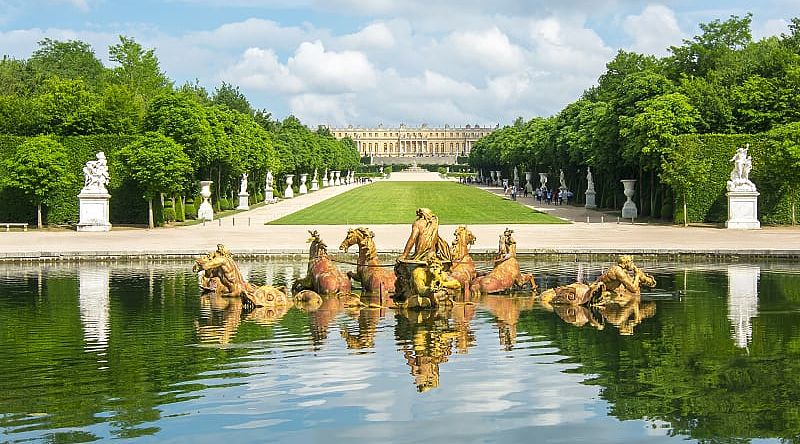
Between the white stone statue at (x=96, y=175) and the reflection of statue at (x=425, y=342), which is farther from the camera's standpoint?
the white stone statue at (x=96, y=175)

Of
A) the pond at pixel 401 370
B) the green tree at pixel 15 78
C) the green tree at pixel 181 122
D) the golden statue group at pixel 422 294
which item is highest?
the green tree at pixel 15 78

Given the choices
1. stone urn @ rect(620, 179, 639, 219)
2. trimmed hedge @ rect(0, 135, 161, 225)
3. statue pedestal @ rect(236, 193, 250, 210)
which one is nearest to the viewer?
trimmed hedge @ rect(0, 135, 161, 225)

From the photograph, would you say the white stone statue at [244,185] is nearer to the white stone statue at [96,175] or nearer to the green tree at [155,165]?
the green tree at [155,165]

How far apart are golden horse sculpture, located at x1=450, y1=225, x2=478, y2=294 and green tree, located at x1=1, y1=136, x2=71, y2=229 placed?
24.9m

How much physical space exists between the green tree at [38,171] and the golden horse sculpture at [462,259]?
2487cm

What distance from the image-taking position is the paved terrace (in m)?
26.5

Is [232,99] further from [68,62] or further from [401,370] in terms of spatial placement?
[401,370]

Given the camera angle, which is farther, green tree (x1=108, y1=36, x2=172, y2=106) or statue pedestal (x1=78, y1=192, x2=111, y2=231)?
green tree (x1=108, y1=36, x2=172, y2=106)

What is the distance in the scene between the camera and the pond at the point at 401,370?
A: 9797mm

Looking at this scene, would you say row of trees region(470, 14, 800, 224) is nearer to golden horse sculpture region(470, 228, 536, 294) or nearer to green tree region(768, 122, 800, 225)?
A: green tree region(768, 122, 800, 225)

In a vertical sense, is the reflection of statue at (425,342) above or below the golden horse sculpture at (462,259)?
below

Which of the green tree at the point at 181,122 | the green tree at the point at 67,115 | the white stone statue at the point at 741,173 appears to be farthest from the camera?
the green tree at the point at 67,115

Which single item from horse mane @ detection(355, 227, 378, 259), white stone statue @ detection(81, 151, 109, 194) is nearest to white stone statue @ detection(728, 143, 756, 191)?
white stone statue @ detection(81, 151, 109, 194)

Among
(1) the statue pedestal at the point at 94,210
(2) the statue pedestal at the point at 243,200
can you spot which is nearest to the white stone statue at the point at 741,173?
(1) the statue pedestal at the point at 94,210
